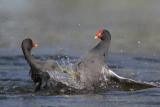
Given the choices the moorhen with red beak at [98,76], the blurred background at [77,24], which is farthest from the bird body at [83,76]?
the blurred background at [77,24]

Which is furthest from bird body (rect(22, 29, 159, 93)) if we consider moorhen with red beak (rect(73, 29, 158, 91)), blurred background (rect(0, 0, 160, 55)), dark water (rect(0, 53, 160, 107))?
blurred background (rect(0, 0, 160, 55))

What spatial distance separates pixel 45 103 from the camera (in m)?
7.79

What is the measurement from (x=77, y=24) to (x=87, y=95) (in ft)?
28.4

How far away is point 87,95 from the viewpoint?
866 cm

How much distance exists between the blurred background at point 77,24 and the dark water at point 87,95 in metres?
1.13

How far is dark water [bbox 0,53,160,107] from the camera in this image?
7.89 metres

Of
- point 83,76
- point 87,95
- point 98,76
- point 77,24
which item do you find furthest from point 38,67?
point 77,24

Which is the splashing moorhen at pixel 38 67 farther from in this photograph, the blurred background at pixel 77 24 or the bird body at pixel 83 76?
the blurred background at pixel 77 24

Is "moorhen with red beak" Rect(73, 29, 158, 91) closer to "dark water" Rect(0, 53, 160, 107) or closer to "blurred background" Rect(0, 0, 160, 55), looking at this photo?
"dark water" Rect(0, 53, 160, 107)

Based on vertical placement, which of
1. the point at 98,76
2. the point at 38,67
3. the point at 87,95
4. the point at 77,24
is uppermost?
the point at 77,24

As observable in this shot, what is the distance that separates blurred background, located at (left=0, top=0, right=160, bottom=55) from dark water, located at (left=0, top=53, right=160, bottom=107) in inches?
44.4

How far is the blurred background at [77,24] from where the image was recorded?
14680mm

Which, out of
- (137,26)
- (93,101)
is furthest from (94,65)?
(137,26)

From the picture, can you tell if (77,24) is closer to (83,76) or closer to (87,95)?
(83,76)
